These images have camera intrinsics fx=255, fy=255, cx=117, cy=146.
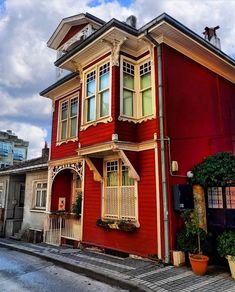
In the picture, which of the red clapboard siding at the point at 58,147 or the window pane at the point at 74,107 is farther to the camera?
the window pane at the point at 74,107

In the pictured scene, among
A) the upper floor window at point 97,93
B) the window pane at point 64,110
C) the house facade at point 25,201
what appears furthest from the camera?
the house facade at point 25,201

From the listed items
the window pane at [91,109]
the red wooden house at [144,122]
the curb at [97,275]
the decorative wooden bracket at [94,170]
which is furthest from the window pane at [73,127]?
the curb at [97,275]

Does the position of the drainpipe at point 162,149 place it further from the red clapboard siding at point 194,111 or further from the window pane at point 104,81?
the window pane at point 104,81

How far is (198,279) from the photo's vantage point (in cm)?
566

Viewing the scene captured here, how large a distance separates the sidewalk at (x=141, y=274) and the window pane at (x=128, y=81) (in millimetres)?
5380

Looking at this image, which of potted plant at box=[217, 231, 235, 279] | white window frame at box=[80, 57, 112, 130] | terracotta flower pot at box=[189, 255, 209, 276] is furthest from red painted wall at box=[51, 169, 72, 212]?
potted plant at box=[217, 231, 235, 279]

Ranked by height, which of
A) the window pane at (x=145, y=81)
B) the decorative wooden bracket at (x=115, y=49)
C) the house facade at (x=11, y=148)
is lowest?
the window pane at (x=145, y=81)

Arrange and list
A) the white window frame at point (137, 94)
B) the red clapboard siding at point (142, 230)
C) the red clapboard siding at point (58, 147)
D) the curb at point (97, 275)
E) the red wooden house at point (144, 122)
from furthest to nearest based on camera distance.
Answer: the red clapboard siding at point (58, 147) → the white window frame at point (137, 94) → the red wooden house at point (144, 122) → the red clapboard siding at point (142, 230) → the curb at point (97, 275)

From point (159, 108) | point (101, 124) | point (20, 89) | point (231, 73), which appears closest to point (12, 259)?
point (101, 124)

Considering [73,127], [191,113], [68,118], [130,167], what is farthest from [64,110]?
[191,113]

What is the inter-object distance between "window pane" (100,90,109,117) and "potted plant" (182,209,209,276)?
404 cm

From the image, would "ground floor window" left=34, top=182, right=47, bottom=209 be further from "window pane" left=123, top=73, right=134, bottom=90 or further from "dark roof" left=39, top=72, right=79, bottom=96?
"window pane" left=123, top=73, right=134, bottom=90

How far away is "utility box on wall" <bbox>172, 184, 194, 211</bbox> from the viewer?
6.96 meters

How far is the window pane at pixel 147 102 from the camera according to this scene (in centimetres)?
812
